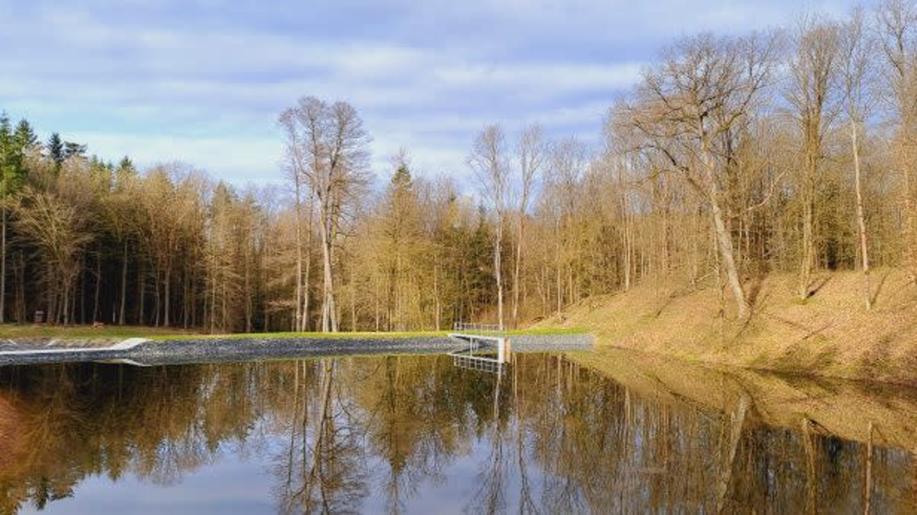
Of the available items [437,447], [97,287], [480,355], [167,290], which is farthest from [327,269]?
[437,447]

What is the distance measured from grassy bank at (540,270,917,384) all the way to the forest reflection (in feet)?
26.1

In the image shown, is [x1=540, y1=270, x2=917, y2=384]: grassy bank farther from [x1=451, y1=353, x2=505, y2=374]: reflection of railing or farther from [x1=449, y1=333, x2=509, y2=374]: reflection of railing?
[x1=451, y1=353, x2=505, y2=374]: reflection of railing

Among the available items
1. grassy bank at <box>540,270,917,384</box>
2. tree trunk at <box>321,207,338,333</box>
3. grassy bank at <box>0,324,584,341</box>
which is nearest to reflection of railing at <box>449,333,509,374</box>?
grassy bank at <box>0,324,584,341</box>

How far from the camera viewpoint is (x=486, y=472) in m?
12.4

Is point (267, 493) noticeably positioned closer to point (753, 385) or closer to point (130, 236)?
point (753, 385)

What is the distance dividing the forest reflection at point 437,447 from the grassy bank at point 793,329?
314 inches

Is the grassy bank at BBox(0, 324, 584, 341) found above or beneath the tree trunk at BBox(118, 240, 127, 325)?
beneath

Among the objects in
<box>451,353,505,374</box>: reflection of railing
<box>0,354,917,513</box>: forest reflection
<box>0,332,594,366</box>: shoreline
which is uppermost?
<box>0,332,594,366</box>: shoreline

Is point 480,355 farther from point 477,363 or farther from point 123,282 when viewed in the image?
point 123,282

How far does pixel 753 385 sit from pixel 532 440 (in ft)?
35.5

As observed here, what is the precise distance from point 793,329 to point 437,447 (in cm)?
1950

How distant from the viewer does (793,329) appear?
90.9 feet

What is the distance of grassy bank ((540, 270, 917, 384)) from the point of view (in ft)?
76.8

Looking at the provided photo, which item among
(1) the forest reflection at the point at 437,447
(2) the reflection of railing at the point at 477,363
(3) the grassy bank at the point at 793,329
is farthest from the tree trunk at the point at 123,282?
(3) the grassy bank at the point at 793,329
